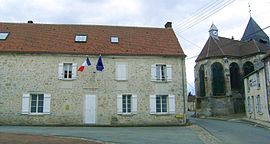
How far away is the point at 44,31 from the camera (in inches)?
881

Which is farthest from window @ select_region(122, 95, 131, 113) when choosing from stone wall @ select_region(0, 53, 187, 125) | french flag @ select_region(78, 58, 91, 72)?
french flag @ select_region(78, 58, 91, 72)

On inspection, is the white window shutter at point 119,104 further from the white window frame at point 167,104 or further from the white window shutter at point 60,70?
the white window shutter at point 60,70

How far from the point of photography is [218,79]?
35281 millimetres

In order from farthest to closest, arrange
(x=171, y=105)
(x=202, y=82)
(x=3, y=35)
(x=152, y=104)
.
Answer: (x=202, y=82) < (x=3, y=35) < (x=171, y=105) < (x=152, y=104)

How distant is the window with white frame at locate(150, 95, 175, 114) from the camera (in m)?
20.5

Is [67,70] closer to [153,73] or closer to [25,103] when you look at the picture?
[25,103]

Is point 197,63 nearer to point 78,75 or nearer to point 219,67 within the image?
point 219,67

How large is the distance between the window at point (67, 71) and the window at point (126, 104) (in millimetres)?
3482

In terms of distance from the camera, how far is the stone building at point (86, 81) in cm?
1966

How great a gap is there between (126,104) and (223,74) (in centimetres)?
1847

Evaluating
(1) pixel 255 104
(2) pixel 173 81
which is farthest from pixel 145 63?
(1) pixel 255 104

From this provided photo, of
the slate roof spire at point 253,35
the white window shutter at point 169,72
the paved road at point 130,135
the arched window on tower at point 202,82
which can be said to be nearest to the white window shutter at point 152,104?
the white window shutter at point 169,72

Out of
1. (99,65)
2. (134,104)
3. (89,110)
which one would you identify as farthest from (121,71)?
(89,110)

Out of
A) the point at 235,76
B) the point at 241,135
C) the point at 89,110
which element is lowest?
the point at 241,135
